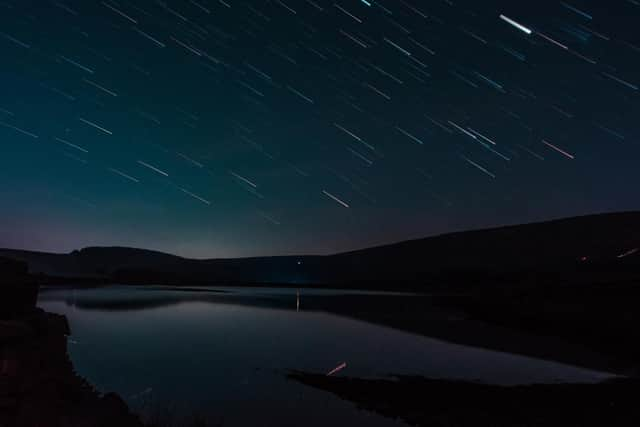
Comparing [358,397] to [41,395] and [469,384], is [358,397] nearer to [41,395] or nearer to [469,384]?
[469,384]

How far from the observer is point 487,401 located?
17.7m

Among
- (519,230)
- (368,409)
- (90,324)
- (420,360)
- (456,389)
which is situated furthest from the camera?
(519,230)

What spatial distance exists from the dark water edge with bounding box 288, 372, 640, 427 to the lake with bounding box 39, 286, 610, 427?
0.99 meters

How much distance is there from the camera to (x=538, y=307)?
5156cm

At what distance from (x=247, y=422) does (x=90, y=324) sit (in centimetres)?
3642

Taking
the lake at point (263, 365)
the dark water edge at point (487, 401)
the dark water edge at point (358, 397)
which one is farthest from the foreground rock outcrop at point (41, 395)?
the dark water edge at point (487, 401)

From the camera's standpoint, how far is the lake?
17.2 metres

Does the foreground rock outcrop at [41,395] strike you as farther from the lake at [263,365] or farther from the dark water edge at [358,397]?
the lake at [263,365]

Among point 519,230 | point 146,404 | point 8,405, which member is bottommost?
point 146,404

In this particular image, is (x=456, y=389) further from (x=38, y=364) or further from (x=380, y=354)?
(x=38, y=364)

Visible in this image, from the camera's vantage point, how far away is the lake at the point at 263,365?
1722 centimetres

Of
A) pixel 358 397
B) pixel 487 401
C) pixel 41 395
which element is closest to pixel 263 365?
pixel 358 397

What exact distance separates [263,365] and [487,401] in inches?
483

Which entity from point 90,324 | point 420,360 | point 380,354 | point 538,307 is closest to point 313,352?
point 380,354
